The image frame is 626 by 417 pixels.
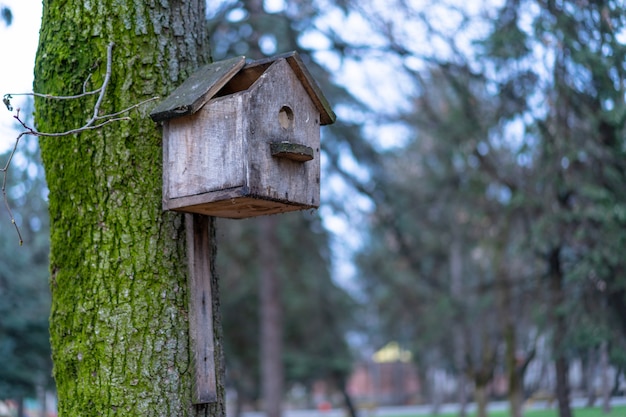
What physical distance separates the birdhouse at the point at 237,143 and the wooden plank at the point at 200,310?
4.3 inches

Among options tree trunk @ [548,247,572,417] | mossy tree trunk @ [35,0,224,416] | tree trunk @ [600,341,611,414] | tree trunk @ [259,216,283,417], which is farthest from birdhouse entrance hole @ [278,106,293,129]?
tree trunk @ [259,216,283,417]

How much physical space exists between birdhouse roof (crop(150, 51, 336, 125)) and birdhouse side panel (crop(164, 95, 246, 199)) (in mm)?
65

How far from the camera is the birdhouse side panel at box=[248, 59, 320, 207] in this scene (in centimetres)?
280

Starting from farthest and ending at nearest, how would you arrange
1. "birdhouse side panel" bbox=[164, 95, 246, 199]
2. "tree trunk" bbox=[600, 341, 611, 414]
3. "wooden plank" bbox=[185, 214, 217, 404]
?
"tree trunk" bbox=[600, 341, 611, 414] < "wooden plank" bbox=[185, 214, 217, 404] < "birdhouse side panel" bbox=[164, 95, 246, 199]

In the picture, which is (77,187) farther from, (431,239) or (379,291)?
(379,291)

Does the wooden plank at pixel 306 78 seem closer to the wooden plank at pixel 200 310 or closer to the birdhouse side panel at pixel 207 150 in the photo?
the birdhouse side panel at pixel 207 150

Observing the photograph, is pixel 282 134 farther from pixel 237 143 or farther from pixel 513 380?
pixel 513 380

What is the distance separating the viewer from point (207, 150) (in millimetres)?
2814

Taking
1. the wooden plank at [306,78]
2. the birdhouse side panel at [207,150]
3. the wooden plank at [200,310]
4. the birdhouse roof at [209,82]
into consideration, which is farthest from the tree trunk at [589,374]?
the birdhouse side panel at [207,150]

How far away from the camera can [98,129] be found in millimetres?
2977

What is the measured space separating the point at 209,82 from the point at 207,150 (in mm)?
277

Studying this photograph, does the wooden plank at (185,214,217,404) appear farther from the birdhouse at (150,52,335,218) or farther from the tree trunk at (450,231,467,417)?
the tree trunk at (450,231,467,417)

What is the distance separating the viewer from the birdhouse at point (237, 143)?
276cm

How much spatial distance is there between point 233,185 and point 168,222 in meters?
0.38
